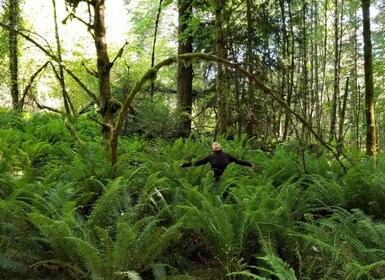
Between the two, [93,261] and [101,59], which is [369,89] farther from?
[93,261]

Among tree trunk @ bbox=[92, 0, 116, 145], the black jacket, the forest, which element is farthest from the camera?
the black jacket

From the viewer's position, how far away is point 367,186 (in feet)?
16.2

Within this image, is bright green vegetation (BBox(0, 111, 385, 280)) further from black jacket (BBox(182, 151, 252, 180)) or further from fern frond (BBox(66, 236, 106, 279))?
black jacket (BBox(182, 151, 252, 180))

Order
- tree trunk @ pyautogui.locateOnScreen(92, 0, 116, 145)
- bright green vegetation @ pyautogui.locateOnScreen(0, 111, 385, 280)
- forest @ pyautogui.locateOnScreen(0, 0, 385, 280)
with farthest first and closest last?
1. tree trunk @ pyautogui.locateOnScreen(92, 0, 116, 145)
2. forest @ pyautogui.locateOnScreen(0, 0, 385, 280)
3. bright green vegetation @ pyautogui.locateOnScreen(0, 111, 385, 280)

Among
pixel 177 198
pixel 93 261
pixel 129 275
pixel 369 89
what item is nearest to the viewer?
pixel 129 275

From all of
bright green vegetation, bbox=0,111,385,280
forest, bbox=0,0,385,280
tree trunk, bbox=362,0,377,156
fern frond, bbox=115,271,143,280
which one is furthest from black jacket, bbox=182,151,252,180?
tree trunk, bbox=362,0,377,156

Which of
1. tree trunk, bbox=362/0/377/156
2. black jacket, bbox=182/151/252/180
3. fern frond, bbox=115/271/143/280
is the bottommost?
fern frond, bbox=115/271/143/280

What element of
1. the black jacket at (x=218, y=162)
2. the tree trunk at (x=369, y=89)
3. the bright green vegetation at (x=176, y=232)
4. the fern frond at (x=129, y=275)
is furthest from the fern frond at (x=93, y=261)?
the tree trunk at (x=369, y=89)

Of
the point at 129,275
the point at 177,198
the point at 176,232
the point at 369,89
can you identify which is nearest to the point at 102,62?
the point at 177,198

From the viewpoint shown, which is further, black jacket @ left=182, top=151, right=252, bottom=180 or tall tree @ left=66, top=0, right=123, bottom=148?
black jacket @ left=182, top=151, right=252, bottom=180

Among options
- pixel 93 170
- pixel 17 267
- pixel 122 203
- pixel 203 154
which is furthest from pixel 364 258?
pixel 203 154

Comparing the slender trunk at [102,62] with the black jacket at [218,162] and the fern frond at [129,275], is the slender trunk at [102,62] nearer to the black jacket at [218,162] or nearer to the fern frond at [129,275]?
the black jacket at [218,162]

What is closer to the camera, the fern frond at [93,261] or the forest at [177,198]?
the fern frond at [93,261]

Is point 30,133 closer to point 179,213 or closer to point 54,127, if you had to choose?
point 54,127
